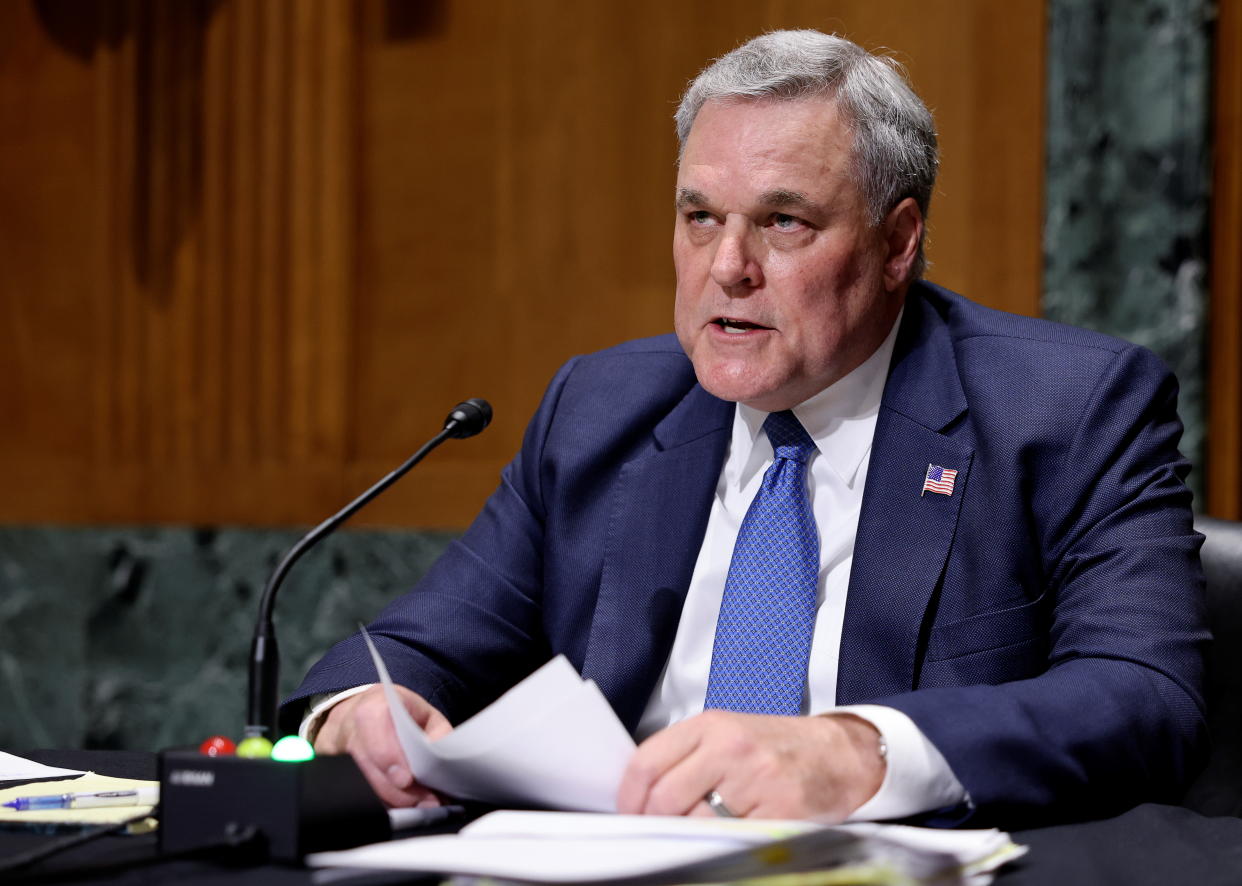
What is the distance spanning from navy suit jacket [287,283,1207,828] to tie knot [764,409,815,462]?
0.25 ft

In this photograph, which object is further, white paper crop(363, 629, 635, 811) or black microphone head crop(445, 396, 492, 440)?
black microphone head crop(445, 396, 492, 440)

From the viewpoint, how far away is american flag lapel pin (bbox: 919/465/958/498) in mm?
1797

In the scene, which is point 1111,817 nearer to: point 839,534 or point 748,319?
point 839,534

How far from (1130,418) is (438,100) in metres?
2.28

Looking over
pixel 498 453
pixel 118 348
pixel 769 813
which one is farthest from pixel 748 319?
pixel 118 348

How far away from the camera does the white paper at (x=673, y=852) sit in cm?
97

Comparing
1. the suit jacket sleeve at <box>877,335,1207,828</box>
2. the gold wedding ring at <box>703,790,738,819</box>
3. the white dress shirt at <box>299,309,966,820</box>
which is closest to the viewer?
the gold wedding ring at <box>703,790,738,819</box>

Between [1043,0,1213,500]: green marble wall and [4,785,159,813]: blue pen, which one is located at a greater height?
[1043,0,1213,500]: green marble wall

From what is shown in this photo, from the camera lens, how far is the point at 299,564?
11.5 ft

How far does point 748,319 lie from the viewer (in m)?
1.89

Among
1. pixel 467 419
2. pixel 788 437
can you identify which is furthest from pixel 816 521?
pixel 467 419

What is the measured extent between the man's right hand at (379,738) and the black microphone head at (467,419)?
288 mm

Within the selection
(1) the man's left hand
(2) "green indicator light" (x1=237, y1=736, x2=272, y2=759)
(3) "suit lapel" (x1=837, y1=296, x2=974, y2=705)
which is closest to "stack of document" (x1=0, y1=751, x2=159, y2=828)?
(2) "green indicator light" (x1=237, y1=736, x2=272, y2=759)

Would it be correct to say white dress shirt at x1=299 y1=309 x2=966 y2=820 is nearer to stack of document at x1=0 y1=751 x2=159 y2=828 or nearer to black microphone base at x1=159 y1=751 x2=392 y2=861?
stack of document at x1=0 y1=751 x2=159 y2=828
